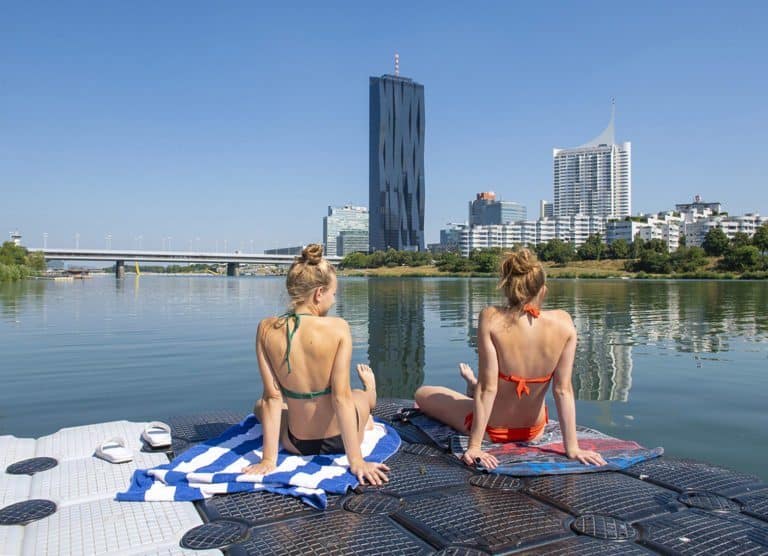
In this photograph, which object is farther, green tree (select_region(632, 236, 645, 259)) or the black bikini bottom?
green tree (select_region(632, 236, 645, 259))

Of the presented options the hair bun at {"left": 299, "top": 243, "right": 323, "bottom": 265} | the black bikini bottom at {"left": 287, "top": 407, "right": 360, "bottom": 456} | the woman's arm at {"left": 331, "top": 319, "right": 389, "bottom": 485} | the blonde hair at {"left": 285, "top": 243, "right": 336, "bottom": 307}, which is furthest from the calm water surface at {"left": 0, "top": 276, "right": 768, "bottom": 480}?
the black bikini bottom at {"left": 287, "top": 407, "right": 360, "bottom": 456}

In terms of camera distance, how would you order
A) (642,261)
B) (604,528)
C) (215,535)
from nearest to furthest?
(215,535) → (604,528) → (642,261)

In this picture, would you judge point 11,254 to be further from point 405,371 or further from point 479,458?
point 479,458

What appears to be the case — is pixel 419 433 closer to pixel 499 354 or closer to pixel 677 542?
pixel 499 354

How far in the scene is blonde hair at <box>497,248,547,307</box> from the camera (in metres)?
4.61

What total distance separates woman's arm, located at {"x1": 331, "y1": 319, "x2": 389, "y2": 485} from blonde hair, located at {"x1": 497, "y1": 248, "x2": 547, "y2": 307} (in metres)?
1.35

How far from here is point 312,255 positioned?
4.21 meters

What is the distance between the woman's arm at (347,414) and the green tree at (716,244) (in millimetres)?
132454

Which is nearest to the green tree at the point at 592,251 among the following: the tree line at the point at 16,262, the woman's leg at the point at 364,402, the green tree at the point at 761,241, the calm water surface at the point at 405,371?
the green tree at the point at 761,241

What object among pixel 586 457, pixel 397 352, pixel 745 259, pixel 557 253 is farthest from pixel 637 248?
pixel 586 457

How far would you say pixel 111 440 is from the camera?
4.84 m

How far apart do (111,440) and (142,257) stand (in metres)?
127

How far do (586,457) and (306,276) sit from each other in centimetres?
252

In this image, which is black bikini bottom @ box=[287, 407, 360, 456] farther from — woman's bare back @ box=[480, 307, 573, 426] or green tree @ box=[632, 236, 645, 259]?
green tree @ box=[632, 236, 645, 259]
